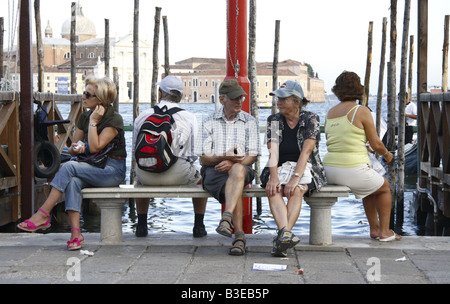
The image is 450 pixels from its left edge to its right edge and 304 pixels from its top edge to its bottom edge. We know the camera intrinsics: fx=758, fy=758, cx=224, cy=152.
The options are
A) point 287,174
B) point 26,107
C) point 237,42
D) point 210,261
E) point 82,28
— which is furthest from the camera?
point 82,28

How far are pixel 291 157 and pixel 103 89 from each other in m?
1.24

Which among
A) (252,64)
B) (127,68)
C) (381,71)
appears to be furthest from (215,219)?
(127,68)

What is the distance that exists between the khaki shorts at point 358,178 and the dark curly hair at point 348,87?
44 cm

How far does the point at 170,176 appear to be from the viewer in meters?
4.80

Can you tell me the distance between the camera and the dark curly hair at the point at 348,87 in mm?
4730

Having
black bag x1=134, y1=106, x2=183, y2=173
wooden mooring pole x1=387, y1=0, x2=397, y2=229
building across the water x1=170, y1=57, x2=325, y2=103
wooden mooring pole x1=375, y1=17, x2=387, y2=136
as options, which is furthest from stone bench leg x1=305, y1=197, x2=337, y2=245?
building across the water x1=170, y1=57, x2=325, y2=103

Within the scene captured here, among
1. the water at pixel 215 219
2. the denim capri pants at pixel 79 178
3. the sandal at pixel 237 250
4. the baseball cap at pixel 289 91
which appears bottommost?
the water at pixel 215 219

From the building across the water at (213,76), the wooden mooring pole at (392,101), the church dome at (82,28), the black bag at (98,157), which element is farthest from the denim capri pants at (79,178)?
the church dome at (82,28)

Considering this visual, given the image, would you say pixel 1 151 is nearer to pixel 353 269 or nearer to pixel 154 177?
pixel 154 177

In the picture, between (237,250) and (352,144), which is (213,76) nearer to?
(352,144)

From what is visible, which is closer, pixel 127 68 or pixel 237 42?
pixel 237 42

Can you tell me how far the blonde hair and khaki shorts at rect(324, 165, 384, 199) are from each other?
1.44 m

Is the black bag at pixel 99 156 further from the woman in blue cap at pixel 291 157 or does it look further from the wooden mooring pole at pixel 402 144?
the wooden mooring pole at pixel 402 144
